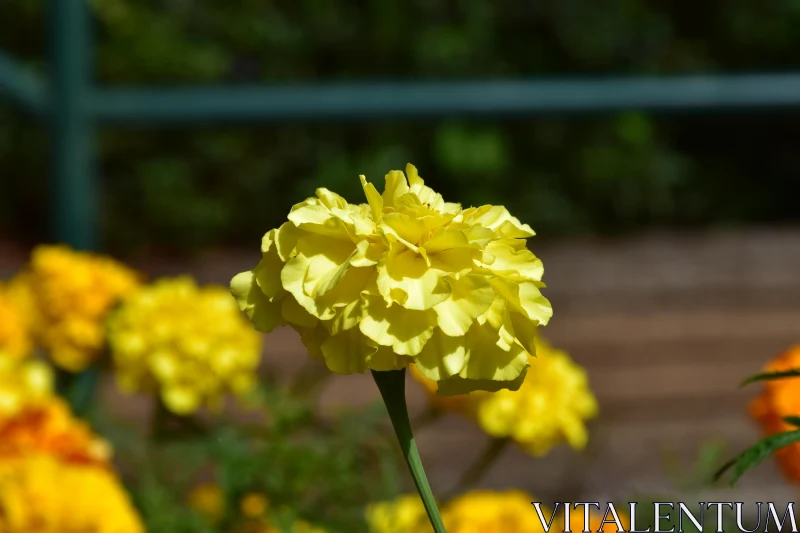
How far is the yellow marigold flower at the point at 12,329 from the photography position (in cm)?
99

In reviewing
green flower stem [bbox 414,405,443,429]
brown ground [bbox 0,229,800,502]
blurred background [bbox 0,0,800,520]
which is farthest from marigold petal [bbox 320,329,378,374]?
blurred background [bbox 0,0,800,520]

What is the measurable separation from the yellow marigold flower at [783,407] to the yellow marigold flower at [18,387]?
51 centimetres

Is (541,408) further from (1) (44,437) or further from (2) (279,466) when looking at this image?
(1) (44,437)

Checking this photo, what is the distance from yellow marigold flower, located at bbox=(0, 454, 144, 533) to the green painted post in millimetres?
1010

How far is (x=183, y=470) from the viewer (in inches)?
39.0

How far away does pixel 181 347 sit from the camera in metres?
0.97

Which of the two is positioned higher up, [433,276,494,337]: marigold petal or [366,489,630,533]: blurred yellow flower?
[366,489,630,533]: blurred yellow flower

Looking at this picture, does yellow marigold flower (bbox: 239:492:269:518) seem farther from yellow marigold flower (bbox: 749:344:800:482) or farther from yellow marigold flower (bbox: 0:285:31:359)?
yellow marigold flower (bbox: 749:344:800:482)

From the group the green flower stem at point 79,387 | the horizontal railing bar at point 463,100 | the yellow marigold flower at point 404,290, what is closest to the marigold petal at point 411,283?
the yellow marigold flower at point 404,290

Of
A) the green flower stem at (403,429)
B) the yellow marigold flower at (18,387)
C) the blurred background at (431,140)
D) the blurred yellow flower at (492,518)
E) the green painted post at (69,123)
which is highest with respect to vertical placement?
the blurred background at (431,140)

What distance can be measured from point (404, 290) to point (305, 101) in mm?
1163

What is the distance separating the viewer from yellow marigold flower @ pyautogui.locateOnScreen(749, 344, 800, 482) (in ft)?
2.17

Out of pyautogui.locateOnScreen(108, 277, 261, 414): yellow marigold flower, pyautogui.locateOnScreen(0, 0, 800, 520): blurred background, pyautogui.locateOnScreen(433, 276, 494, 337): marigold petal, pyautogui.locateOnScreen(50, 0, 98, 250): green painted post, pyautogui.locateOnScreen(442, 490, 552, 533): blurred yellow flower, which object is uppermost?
pyautogui.locateOnScreen(0, 0, 800, 520): blurred background

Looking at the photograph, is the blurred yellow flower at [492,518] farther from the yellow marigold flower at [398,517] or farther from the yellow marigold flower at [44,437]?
the yellow marigold flower at [44,437]
